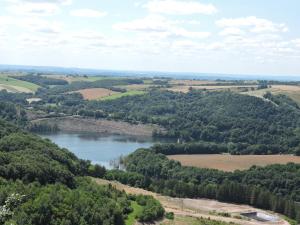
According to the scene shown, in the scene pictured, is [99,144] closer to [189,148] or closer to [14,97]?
[189,148]

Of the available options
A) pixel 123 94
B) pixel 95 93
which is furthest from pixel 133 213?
pixel 95 93

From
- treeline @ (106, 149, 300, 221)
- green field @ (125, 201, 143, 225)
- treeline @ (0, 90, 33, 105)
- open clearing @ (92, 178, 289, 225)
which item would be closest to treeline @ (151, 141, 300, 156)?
treeline @ (106, 149, 300, 221)

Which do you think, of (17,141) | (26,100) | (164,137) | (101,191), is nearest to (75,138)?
(164,137)

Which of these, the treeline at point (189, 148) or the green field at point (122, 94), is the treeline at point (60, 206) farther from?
the green field at point (122, 94)

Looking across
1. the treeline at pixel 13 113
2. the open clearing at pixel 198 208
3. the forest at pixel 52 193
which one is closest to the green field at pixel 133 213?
the forest at pixel 52 193

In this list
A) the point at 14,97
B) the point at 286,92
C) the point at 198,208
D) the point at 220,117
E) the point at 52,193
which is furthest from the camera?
the point at 14,97

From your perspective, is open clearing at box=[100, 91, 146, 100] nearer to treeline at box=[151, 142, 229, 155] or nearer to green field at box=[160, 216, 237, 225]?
treeline at box=[151, 142, 229, 155]
